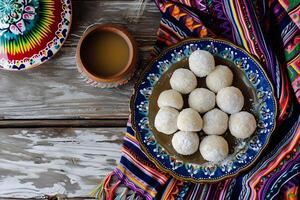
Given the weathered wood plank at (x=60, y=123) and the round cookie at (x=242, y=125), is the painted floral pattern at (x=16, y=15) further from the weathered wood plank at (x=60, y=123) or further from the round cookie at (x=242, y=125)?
the round cookie at (x=242, y=125)

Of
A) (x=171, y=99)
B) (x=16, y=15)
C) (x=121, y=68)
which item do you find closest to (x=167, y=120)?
(x=171, y=99)

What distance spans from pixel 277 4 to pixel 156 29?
253mm

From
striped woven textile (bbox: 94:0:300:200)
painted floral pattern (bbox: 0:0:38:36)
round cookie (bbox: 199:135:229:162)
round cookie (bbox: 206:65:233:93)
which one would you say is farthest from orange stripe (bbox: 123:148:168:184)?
painted floral pattern (bbox: 0:0:38:36)

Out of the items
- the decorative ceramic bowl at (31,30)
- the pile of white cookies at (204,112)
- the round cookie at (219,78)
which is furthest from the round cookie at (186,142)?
the decorative ceramic bowl at (31,30)

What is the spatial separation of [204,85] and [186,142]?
13cm

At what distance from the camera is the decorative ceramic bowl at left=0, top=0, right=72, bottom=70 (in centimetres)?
110

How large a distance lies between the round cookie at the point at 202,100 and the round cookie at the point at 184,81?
1 centimetres

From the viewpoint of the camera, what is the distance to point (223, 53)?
1112mm

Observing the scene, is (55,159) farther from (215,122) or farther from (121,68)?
(215,122)

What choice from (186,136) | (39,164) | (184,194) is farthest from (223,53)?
(39,164)

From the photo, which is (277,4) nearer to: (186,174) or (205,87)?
(205,87)

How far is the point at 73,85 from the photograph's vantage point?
1174 millimetres

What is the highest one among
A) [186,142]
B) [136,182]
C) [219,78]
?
[219,78]

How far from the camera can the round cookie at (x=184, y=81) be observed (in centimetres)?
108
